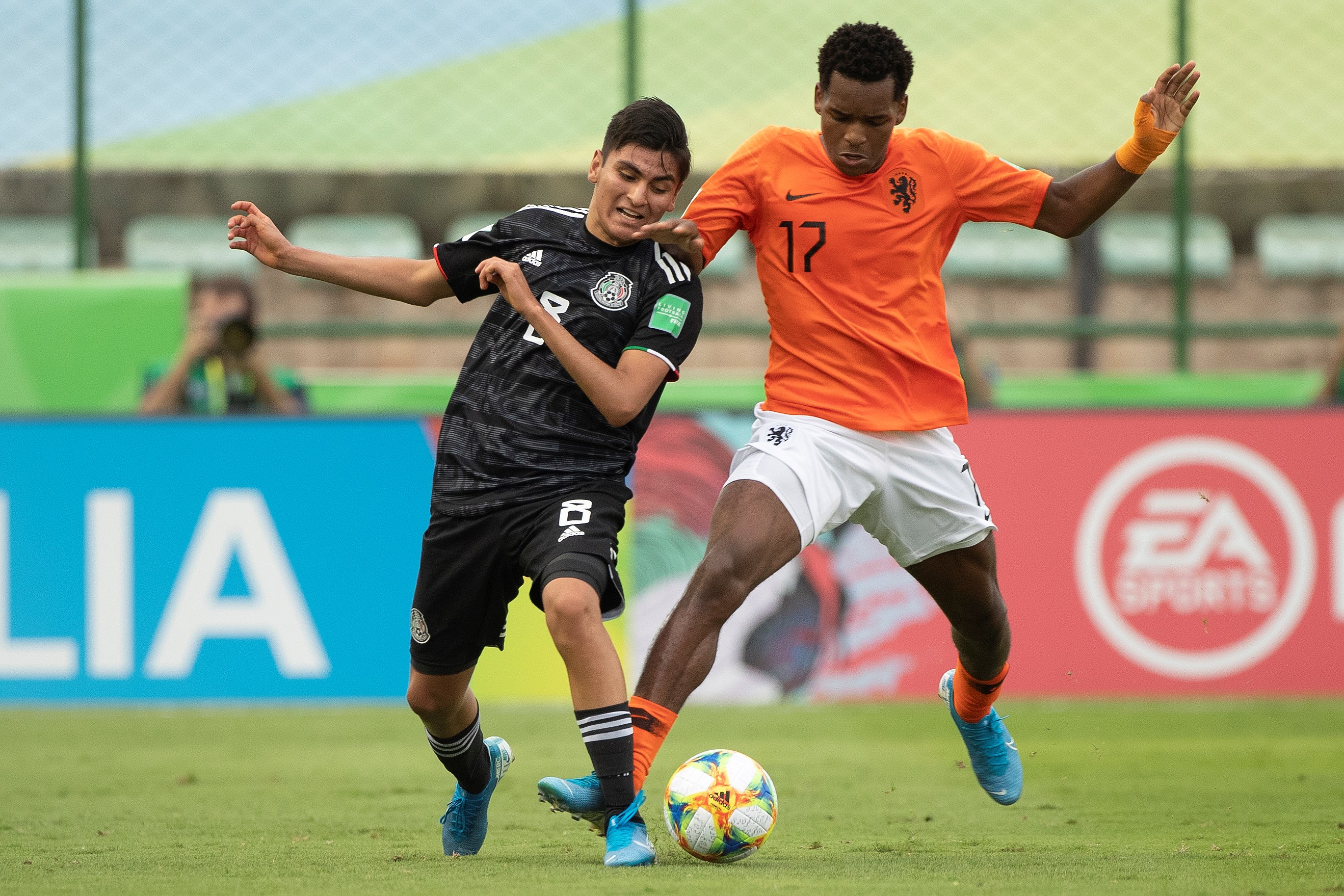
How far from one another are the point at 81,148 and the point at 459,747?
6.77m

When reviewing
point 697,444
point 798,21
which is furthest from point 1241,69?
point 697,444

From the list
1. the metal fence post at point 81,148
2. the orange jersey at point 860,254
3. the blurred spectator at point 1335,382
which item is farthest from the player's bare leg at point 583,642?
the metal fence post at point 81,148

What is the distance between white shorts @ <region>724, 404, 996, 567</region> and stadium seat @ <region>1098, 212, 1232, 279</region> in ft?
23.4

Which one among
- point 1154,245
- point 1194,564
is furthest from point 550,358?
point 1154,245

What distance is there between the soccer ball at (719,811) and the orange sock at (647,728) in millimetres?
103

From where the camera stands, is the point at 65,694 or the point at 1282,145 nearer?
the point at 65,694

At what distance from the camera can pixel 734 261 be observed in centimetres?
1195

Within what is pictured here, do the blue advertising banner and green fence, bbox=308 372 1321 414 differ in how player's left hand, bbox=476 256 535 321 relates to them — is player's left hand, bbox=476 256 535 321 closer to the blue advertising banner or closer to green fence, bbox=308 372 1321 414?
the blue advertising banner

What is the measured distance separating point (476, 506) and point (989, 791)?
2.01m

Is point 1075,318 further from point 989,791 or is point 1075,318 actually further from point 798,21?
point 989,791

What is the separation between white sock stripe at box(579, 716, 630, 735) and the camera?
3.99 metres

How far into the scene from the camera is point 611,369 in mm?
4168

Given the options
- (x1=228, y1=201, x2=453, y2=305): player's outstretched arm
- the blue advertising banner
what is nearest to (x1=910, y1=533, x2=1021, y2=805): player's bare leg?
(x1=228, y1=201, x2=453, y2=305): player's outstretched arm

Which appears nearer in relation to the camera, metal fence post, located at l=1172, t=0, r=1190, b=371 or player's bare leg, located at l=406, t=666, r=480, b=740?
player's bare leg, located at l=406, t=666, r=480, b=740
